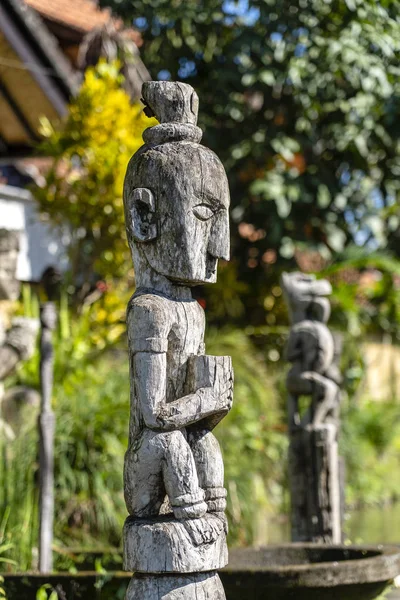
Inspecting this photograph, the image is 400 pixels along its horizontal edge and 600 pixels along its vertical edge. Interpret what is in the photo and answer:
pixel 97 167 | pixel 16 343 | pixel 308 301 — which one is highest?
pixel 97 167

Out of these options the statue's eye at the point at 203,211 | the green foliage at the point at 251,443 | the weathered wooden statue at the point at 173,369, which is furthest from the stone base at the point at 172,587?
the green foliage at the point at 251,443

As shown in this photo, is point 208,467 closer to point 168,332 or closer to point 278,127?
point 168,332

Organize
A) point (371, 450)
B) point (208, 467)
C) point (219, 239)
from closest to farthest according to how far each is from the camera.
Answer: point (208, 467) → point (219, 239) → point (371, 450)

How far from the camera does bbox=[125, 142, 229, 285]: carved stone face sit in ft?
13.9

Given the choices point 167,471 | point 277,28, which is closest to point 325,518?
point 167,471

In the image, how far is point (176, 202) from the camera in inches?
167

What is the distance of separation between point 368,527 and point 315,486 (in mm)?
4035

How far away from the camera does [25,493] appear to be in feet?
24.0

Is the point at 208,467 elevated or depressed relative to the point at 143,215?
depressed

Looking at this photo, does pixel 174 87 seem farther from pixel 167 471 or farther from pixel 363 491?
pixel 363 491

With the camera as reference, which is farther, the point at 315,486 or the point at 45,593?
the point at 315,486

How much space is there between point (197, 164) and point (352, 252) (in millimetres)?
10483

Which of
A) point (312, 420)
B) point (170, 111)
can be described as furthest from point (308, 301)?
point (170, 111)

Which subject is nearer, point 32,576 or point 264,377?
point 32,576
